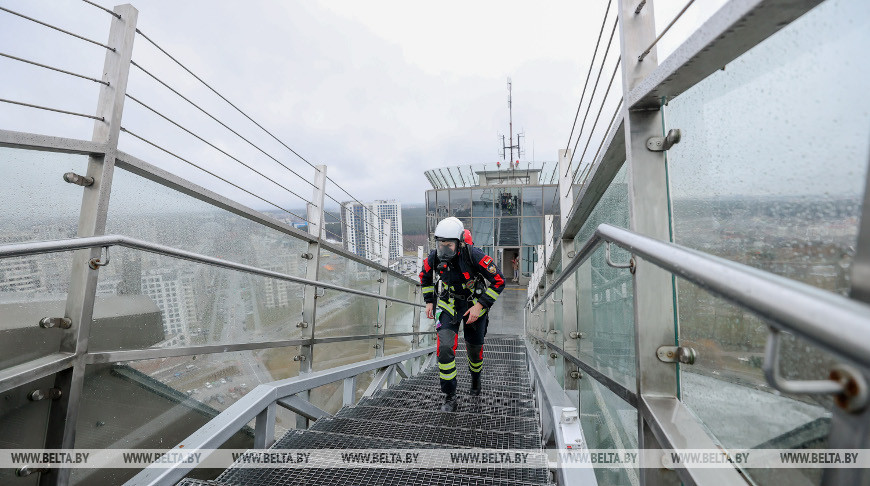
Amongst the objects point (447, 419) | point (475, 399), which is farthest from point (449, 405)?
point (475, 399)

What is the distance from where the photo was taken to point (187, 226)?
2768mm

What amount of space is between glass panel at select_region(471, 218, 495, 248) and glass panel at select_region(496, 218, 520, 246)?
0.36 meters

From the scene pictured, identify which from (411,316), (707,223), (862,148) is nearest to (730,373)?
(707,223)

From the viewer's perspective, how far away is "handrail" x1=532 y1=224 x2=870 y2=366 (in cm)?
41

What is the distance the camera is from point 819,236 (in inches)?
29.8

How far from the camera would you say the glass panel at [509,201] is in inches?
774

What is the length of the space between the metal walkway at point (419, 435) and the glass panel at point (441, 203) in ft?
53.7

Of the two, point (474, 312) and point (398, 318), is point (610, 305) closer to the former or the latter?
point (474, 312)

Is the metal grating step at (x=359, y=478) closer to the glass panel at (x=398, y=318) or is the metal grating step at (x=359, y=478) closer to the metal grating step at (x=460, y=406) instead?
the metal grating step at (x=460, y=406)

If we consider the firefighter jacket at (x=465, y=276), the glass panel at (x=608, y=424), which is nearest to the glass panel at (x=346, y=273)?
the firefighter jacket at (x=465, y=276)

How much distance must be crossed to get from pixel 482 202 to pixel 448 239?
16629 mm

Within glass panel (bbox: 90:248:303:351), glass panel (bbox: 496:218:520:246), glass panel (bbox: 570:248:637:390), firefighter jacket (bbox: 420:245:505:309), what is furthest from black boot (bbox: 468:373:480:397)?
glass panel (bbox: 496:218:520:246)

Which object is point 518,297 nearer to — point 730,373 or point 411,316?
point 411,316

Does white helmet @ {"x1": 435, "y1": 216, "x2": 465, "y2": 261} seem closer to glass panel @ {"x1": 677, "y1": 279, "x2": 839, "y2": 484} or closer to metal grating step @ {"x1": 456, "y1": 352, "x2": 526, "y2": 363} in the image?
glass panel @ {"x1": 677, "y1": 279, "x2": 839, "y2": 484}
